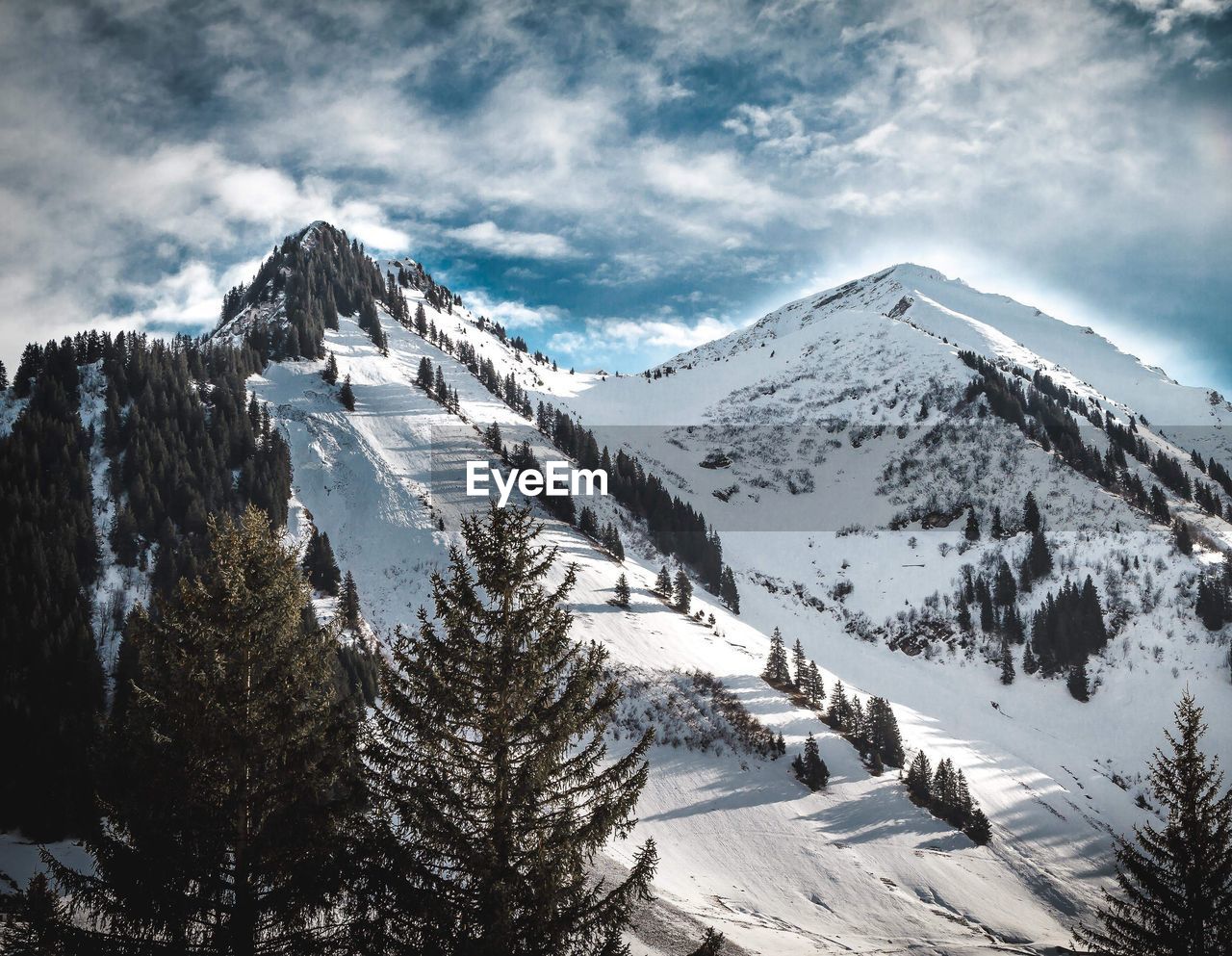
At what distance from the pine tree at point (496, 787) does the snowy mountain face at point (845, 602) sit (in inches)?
648

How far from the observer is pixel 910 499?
10506cm

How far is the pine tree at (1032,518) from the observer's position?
85438mm

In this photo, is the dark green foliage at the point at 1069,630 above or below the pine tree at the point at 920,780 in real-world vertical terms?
above

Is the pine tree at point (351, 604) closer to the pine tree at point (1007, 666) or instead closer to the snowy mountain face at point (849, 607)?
the snowy mountain face at point (849, 607)

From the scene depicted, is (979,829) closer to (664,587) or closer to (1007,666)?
(1007,666)

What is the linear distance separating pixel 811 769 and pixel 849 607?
162 ft

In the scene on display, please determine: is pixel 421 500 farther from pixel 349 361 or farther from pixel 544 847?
pixel 544 847

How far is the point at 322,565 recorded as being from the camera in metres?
62.8

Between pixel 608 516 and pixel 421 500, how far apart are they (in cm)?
3009

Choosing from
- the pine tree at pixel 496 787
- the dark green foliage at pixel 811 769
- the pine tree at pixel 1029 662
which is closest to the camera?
the pine tree at pixel 496 787

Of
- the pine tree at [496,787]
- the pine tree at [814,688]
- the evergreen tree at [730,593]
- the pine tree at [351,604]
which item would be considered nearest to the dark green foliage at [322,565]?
the pine tree at [351,604]

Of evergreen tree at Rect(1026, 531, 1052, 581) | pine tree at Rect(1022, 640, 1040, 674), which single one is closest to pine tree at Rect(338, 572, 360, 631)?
pine tree at Rect(1022, 640, 1040, 674)

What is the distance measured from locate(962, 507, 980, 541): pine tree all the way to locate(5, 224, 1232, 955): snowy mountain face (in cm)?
147

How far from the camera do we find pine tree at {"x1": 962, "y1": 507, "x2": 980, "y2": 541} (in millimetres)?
90312
